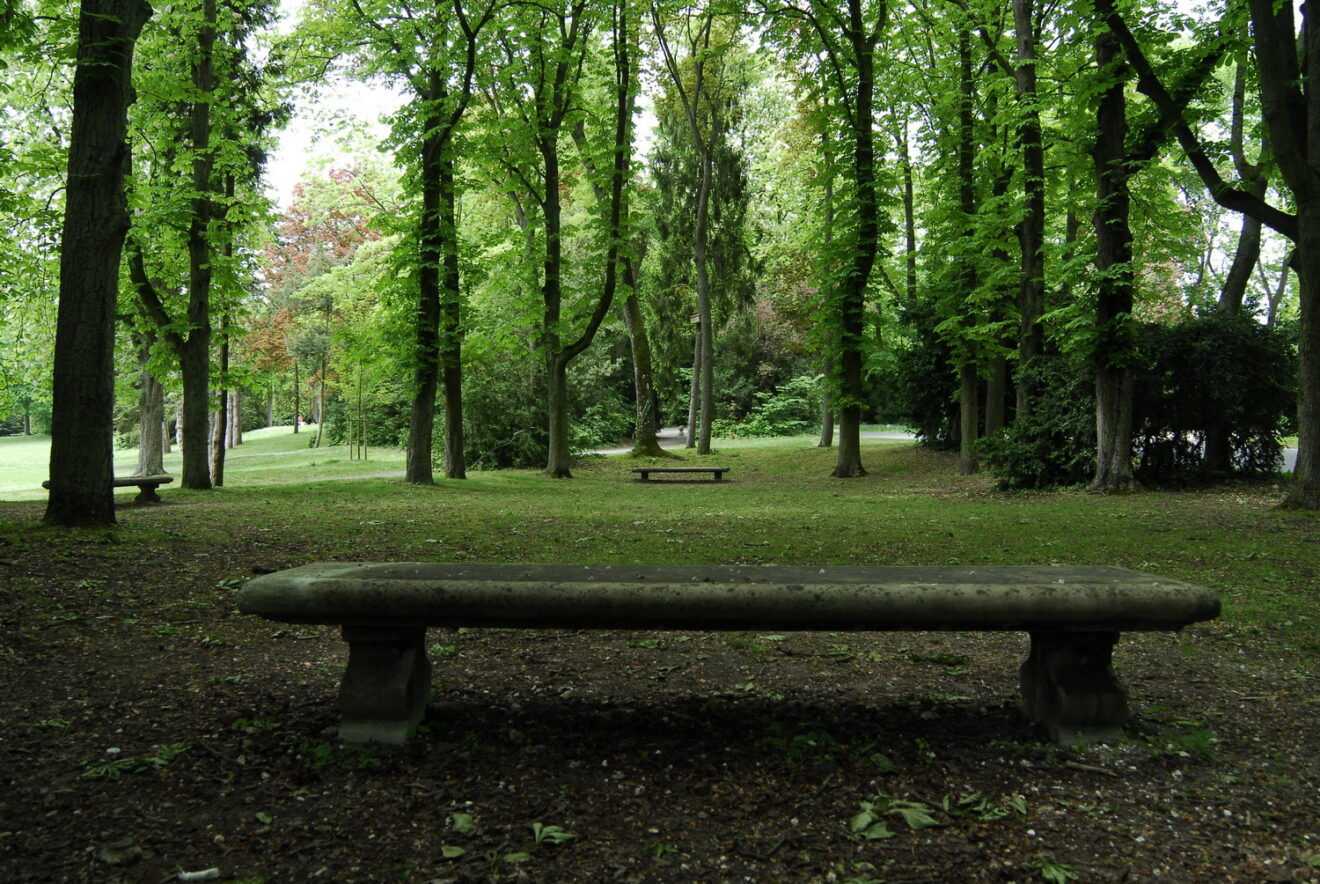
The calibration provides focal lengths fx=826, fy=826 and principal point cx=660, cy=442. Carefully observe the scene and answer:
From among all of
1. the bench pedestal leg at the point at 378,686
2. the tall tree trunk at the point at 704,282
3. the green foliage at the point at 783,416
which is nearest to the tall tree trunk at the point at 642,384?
the tall tree trunk at the point at 704,282

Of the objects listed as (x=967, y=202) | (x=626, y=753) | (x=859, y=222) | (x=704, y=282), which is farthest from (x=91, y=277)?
(x=704, y=282)

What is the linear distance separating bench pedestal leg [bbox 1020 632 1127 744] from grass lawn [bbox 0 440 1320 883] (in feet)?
0.30

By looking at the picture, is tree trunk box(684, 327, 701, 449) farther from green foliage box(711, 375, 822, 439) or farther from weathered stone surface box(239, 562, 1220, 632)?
weathered stone surface box(239, 562, 1220, 632)

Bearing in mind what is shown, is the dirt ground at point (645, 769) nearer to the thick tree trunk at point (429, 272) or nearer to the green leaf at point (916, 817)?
the green leaf at point (916, 817)

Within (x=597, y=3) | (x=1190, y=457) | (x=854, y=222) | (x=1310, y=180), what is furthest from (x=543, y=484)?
(x=1310, y=180)

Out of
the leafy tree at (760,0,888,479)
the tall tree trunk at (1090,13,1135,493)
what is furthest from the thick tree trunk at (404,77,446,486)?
the tall tree trunk at (1090,13,1135,493)

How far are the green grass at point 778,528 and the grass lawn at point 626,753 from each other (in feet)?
0.75

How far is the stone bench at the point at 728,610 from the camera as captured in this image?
295 cm

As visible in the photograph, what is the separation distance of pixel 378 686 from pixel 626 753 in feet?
3.22

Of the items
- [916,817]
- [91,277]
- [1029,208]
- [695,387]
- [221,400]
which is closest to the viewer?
[916,817]

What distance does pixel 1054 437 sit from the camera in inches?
530

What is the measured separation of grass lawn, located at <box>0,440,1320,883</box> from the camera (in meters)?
2.41

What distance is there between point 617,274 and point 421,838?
1562 centimetres

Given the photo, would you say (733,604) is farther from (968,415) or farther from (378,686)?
(968,415)
